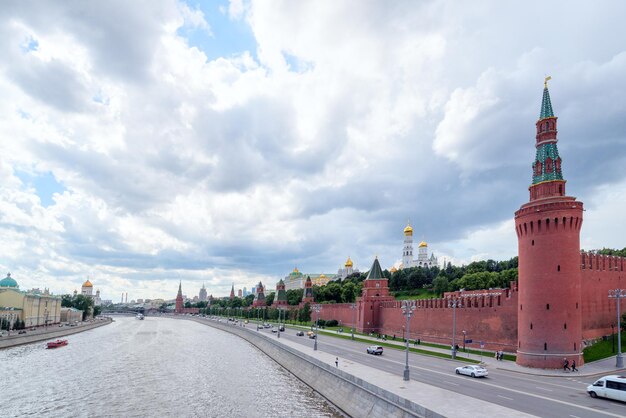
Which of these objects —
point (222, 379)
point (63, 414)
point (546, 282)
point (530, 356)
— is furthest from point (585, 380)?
point (63, 414)

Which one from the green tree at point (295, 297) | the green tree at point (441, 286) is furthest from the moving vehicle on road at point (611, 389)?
the green tree at point (295, 297)

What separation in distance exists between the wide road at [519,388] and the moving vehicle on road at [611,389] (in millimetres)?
352

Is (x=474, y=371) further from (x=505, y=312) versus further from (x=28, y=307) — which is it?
(x=28, y=307)

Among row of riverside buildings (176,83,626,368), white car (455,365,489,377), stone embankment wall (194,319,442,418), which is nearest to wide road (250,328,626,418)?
white car (455,365,489,377)

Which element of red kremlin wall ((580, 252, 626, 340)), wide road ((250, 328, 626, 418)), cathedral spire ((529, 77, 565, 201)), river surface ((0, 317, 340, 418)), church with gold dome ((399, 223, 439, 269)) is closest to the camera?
wide road ((250, 328, 626, 418))

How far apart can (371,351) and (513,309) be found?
15.1 metres

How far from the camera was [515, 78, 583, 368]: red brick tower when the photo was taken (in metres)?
39.0

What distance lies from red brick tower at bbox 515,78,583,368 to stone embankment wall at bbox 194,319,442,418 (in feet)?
59.4

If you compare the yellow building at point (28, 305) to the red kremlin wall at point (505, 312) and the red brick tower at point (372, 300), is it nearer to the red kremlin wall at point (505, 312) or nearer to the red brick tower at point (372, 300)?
the red brick tower at point (372, 300)

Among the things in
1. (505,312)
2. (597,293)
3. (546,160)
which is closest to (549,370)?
(505,312)

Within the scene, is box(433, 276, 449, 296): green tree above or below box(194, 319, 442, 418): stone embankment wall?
above

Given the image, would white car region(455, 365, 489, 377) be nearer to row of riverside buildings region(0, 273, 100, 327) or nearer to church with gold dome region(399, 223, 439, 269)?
row of riverside buildings region(0, 273, 100, 327)

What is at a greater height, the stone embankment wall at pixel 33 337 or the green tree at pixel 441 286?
the green tree at pixel 441 286

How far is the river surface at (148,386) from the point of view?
30469 mm
